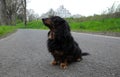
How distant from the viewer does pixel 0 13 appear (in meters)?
27.3

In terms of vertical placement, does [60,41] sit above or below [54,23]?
below

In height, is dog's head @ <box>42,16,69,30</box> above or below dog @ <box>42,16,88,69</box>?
above

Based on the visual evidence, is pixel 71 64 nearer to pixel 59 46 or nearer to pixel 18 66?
pixel 59 46

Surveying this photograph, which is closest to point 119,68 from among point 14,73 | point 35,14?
point 14,73

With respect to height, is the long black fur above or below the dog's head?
below

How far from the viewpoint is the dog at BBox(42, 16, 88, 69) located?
13.4 ft

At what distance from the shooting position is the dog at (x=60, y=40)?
4074mm

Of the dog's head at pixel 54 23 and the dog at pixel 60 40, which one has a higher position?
the dog's head at pixel 54 23

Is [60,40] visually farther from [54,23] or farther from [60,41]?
[54,23]

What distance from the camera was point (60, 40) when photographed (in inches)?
163

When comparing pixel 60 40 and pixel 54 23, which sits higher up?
pixel 54 23

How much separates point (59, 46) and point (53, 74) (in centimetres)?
58

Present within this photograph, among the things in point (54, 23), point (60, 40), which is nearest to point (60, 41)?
point (60, 40)

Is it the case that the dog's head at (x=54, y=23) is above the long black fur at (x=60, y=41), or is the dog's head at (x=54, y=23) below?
above
